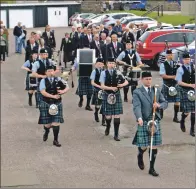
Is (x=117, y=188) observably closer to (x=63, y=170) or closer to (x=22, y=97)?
(x=63, y=170)

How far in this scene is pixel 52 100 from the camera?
38.0 ft

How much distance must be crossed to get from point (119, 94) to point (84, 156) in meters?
1.91

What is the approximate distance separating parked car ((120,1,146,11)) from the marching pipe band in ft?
128

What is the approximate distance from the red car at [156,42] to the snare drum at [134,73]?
6675mm

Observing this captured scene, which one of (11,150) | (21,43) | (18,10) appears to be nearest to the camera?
(11,150)

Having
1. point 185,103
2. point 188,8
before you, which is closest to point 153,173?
point 185,103

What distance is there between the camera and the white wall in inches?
1988

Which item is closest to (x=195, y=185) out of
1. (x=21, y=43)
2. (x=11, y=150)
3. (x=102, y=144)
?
(x=102, y=144)

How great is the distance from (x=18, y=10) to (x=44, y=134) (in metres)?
39.8

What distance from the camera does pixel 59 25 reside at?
174 ft

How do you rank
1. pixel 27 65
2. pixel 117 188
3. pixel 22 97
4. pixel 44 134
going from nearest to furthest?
1. pixel 117 188
2. pixel 44 134
3. pixel 27 65
4. pixel 22 97

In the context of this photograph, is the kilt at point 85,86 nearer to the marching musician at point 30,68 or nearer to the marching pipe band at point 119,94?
the marching pipe band at point 119,94

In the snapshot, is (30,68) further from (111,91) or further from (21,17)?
(21,17)

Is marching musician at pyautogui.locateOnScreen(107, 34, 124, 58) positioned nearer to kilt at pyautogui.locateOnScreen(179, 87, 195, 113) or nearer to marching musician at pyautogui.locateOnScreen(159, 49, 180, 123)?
marching musician at pyautogui.locateOnScreen(159, 49, 180, 123)
